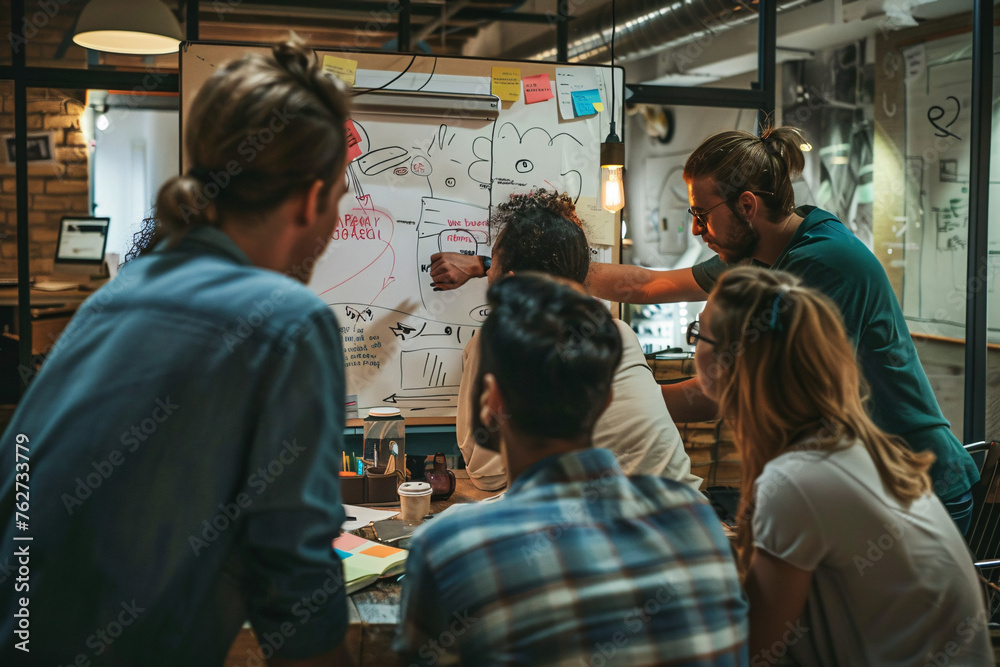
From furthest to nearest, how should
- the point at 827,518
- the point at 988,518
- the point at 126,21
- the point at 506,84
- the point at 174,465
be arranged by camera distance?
1. the point at 126,21
2. the point at 506,84
3. the point at 988,518
4. the point at 827,518
5. the point at 174,465

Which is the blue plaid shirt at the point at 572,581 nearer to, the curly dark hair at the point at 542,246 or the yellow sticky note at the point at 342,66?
the curly dark hair at the point at 542,246

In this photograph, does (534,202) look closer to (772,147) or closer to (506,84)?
(506,84)

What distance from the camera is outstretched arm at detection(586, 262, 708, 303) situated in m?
2.81

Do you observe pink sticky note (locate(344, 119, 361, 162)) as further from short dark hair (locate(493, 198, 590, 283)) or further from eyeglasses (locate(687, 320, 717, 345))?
eyeglasses (locate(687, 320, 717, 345))

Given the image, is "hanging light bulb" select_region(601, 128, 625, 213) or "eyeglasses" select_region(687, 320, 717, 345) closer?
"eyeglasses" select_region(687, 320, 717, 345)

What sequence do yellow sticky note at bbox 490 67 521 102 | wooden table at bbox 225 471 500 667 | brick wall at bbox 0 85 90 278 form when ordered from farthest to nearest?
brick wall at bbox 0 85 90 278, yellow sticky note at bbox 490 67 521 102, wooden table at bbox 225 471 500 667

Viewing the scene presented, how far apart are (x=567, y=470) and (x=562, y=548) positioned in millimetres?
104

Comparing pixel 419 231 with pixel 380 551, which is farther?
pixel 419 231

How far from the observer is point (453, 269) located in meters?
2.78

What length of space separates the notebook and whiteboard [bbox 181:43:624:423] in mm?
1232

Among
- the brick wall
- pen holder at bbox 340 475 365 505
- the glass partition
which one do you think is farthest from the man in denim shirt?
the brick wall

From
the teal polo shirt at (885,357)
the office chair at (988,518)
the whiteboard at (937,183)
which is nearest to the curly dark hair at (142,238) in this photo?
the teal polo shirt at (885,357)

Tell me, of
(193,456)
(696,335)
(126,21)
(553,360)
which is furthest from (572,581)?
(126,21)

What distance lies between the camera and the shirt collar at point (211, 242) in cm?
86
